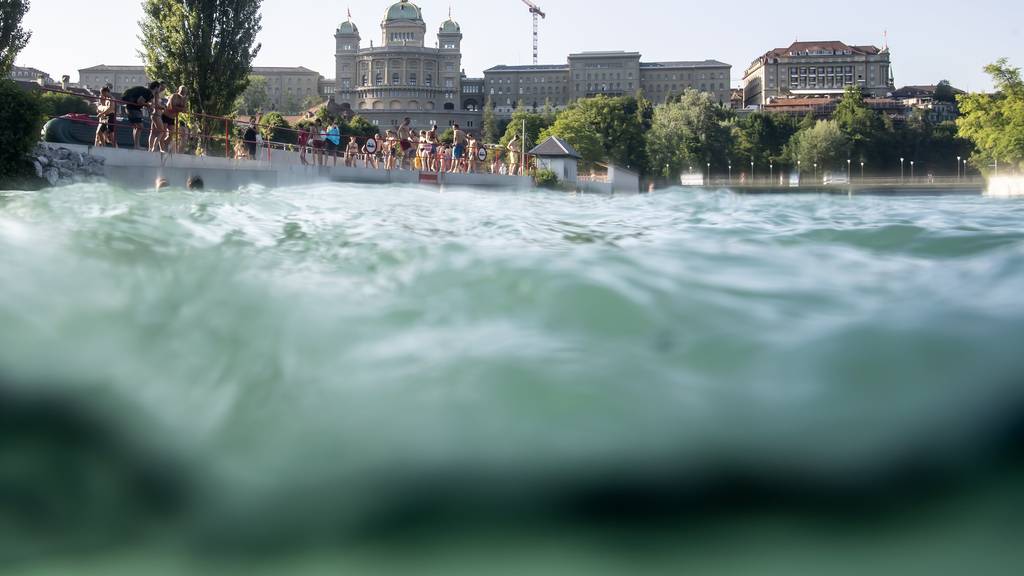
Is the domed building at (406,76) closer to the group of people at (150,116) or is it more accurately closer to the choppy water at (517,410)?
the group of people at (150,116)

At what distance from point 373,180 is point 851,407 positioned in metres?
21.3

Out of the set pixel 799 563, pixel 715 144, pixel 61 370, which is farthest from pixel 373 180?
pixel 715 144

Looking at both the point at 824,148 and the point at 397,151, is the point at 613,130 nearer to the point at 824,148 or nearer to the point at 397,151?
the point at 824,148

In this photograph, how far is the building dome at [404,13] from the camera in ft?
528

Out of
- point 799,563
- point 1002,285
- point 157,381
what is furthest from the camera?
point 1002,285

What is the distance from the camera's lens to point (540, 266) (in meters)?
4.26

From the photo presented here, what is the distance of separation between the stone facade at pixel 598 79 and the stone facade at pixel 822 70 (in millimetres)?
9589

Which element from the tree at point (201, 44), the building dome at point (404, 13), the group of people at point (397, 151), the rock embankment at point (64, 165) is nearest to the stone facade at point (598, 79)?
the building dome at point (404, 13)

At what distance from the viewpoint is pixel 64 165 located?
14195 mm

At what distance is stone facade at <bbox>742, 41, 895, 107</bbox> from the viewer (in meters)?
148

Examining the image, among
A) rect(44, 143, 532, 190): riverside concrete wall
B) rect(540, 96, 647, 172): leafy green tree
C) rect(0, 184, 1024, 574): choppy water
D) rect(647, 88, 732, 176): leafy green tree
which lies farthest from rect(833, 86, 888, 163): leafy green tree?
rect(0, 184, 1024, 574): choppy water

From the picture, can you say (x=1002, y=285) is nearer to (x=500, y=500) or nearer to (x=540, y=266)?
(x=540, y=266)

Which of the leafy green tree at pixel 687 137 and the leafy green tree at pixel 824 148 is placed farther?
the leafy green tree at pixel 824 148

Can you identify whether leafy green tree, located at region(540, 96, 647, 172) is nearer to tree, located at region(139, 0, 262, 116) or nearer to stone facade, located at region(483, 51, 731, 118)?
tree, located at region(139, 0, 262, 116)
